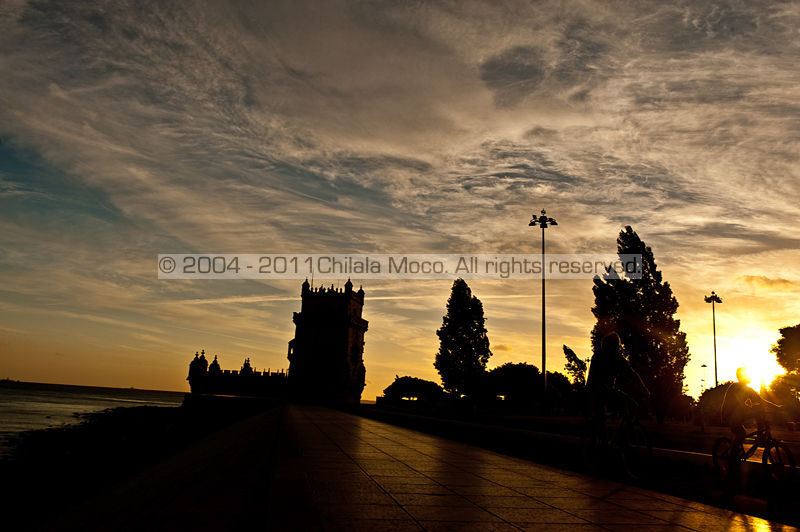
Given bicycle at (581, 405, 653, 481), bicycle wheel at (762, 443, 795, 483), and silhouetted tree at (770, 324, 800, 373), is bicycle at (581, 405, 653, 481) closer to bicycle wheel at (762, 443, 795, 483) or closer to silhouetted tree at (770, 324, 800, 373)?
bicycle wheel at (762, 443, 795, 483)

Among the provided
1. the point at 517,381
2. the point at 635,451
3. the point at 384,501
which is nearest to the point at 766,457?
the point at 635,451

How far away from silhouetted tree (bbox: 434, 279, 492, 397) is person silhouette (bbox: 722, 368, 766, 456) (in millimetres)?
52746

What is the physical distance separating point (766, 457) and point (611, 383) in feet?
8.04

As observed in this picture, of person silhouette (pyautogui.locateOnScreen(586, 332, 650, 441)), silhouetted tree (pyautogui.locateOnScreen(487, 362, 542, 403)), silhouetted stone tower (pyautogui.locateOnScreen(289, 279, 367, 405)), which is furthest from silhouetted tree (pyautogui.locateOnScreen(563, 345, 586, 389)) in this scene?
person silhouette (pyautogui.locateOnScreen(586, 332, 650, 441))

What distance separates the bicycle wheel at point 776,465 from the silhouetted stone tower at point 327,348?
287 ft

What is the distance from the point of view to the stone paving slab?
559 centimetres

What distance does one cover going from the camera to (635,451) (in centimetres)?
910

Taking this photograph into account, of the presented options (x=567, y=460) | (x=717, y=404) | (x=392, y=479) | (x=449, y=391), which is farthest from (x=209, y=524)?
(x=449, y=391)

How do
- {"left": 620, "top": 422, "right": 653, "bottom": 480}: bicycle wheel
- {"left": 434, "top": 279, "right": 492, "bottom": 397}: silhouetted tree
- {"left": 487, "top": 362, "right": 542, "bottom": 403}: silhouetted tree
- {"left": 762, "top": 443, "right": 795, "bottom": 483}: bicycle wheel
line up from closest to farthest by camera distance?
{"left": 762, "top": 443, "right": 795, "bottom": 483}: bicycle wheel → {"left": 620, "top": 422, "right": 653, "bottom": 480}: bicycle wheel → {"left": 434, "top": 279, "right": 492, "bottom": 397}: silhouetted tree → {"left": 487, "top": 362, "right": 542, "bottom": 403}: silhouetted tree

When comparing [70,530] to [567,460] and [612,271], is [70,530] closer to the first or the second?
[567,460]

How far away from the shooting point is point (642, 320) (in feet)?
138

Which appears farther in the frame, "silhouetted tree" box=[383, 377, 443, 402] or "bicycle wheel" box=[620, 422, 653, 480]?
"silhouetted tree" box=[383, 377, 443, 402]

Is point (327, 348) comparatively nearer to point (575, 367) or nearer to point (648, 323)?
point (575, 367)

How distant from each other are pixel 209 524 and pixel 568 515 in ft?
12.3
